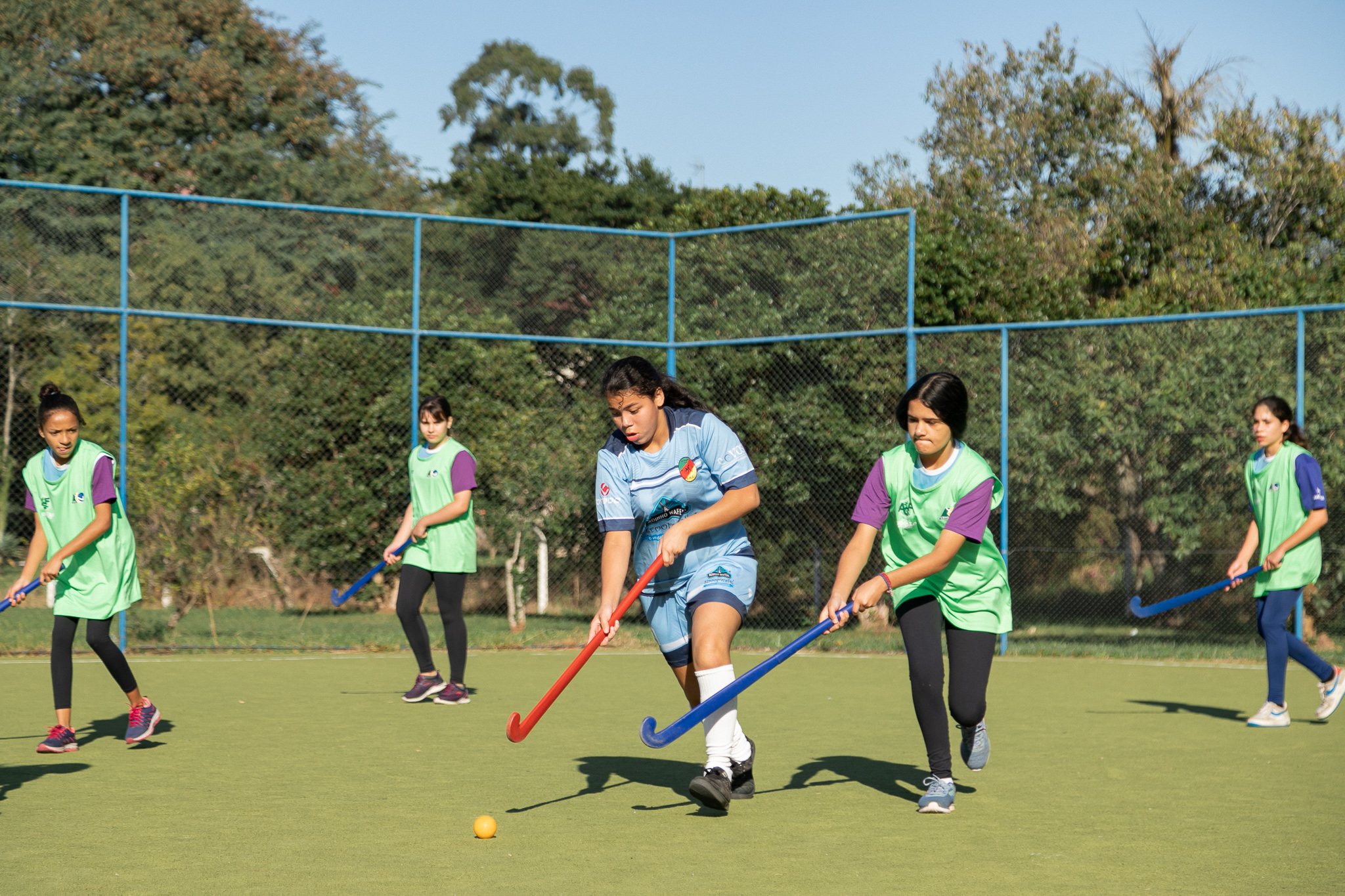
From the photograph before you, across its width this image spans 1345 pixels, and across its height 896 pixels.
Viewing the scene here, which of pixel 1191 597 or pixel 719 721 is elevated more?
pixel 1191 597

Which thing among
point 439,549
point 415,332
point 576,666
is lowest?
point 576,666

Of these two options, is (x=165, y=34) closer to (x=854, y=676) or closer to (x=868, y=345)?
(x=868, y=345)

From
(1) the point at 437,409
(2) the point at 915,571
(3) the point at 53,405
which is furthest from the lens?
(1) the point at 437,409

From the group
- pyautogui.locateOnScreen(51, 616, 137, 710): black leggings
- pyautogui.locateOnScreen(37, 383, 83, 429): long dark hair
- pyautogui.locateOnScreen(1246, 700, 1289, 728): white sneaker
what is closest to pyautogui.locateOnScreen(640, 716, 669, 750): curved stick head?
pyautogui.locateOnScreen(51, 616, 137, 710): black leggings

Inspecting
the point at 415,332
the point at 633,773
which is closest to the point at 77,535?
the point at 633,773

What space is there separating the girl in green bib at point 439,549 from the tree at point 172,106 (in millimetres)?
17130

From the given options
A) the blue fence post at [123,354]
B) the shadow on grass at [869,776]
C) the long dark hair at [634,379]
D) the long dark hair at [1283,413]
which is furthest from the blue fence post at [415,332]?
the long dark hair at [1283,413]

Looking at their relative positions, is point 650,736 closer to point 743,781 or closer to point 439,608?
point 743,781

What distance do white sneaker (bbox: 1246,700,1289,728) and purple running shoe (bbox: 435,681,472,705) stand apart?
14.2ft

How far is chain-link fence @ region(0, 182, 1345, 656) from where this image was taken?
10812 mm

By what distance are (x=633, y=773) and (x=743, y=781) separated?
2.53 feet

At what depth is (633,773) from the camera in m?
5.74

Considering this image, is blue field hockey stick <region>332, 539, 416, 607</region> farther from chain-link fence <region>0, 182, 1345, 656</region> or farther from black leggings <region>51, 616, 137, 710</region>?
chain-link fence <region>0, 182, 1345, 656</region>

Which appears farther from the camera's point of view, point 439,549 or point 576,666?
point 439,549
